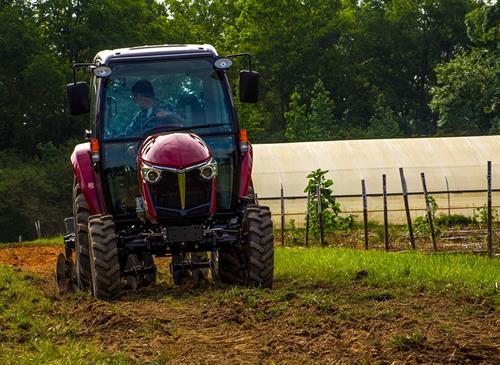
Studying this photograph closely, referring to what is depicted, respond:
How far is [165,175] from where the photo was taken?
1394 centimetres

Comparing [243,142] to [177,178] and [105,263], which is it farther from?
[105,263]

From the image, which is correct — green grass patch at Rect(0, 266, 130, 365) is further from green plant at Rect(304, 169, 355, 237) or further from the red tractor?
green plant at Rect(304, 169, 355, 237)

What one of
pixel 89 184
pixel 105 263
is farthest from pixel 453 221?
pixel 105 263

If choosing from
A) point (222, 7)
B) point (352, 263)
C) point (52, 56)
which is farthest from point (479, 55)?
point (352, 263)

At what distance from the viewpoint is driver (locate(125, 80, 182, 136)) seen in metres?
14.8

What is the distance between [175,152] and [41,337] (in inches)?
141

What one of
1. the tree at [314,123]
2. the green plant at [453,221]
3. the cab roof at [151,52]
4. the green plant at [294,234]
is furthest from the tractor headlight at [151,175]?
the tree at [314,123]

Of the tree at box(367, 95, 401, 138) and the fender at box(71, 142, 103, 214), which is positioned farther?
the tree at box(367, 95, 401, 138)

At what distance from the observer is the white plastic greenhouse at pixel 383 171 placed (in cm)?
3612

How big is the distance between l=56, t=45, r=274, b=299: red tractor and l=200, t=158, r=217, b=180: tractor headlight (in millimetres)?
13

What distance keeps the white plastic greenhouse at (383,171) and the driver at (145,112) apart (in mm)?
20329

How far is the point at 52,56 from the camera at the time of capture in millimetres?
66438

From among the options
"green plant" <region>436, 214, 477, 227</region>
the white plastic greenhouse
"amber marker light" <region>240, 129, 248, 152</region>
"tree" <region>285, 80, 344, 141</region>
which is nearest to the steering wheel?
"amber marker light" <region>240, 129, 248, 152</region>

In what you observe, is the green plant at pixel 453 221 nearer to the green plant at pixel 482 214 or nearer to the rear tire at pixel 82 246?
the green plant at pixel 482 214
